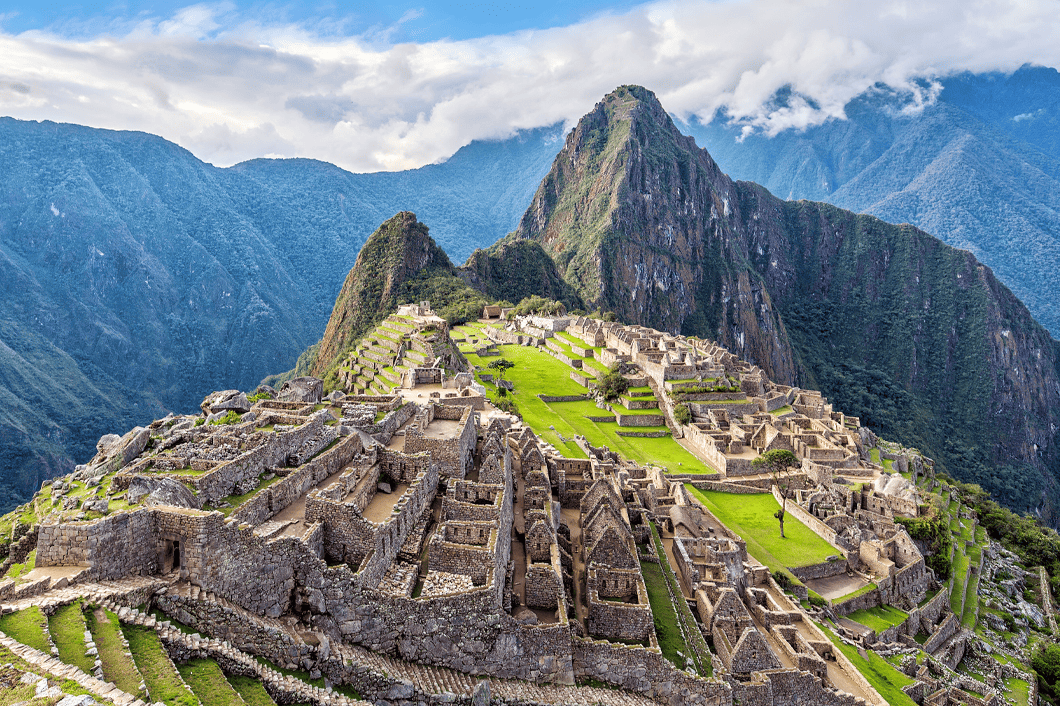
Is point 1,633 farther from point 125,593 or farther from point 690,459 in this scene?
point 690,459

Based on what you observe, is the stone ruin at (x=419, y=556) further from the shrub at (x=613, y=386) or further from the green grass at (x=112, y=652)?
the shrub at (x=613, y=386)

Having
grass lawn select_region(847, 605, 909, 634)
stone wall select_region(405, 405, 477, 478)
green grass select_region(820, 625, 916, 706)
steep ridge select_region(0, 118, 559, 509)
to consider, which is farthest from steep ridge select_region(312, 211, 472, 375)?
green grass select_region(820, 625, 916, 706)

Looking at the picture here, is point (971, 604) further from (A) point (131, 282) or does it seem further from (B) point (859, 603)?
(A) point (131, 282)

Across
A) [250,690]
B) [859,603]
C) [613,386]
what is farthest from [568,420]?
[250,690]

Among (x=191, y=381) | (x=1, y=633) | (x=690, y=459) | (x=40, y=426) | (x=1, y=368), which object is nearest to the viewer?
(x=1, y=633)

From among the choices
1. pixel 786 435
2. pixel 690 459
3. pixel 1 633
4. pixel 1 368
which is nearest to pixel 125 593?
pixel 1 633

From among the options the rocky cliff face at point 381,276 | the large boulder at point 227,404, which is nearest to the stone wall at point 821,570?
the large boulder at point 227,404
